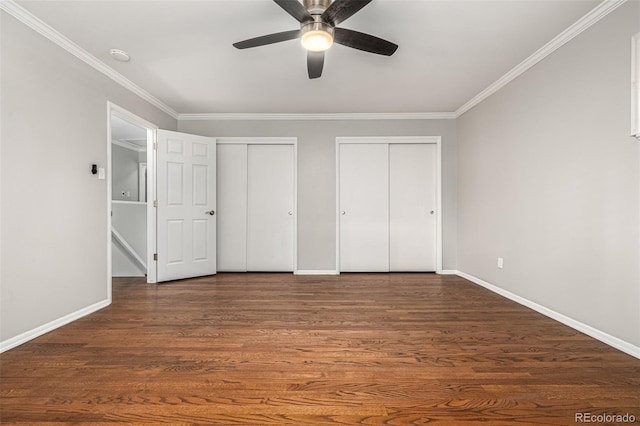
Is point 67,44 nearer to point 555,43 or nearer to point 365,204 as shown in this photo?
point 365,204

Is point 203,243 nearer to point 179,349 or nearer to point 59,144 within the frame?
point 59,144

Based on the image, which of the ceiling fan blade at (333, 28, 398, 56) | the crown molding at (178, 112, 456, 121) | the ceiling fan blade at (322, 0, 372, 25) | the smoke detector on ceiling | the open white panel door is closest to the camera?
Result: the ceiling fan blade at (322, 0, 372, 25)

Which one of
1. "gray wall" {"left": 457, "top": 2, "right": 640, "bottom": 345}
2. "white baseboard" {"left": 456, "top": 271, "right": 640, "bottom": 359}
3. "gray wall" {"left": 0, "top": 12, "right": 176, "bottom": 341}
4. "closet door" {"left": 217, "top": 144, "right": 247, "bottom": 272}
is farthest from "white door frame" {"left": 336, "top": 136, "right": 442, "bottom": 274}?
"gray wall" {"left": 0, "top": 12, "right": 176, "bottom": 341}

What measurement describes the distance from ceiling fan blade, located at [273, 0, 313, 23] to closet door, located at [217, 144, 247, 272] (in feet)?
8.94

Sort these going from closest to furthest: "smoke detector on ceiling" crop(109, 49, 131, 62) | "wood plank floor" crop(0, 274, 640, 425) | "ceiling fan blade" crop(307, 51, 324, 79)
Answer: "wood plank floor" crop(0, 274, 640, 425) < "ceiling fan blade" crop(307, 51, 324, 79) < "smoke detector on ceiling" crop(109, 49, 131, 62)

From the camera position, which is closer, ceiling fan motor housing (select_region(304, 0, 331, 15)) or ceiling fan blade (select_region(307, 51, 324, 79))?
ceiling fan motor housing (select_region(304, 0, 331, 15))

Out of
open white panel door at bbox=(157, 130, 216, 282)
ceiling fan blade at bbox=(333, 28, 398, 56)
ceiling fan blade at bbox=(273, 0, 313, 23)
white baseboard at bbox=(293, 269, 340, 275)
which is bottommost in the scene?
white baseboard at bbox=(293, 269, 340, 275)

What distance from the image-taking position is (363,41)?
6.67 ft

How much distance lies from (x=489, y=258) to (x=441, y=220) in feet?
3.07

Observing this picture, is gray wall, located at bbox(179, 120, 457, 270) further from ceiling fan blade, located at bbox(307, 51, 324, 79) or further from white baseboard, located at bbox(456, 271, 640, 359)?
ceiling fan blade, located at bbox(307, 51, 324, 79)

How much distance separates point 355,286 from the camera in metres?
3.57

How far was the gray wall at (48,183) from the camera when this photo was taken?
1.96 m

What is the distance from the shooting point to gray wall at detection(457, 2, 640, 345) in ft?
6.25

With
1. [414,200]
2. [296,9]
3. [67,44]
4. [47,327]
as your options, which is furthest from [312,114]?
[47,327]
